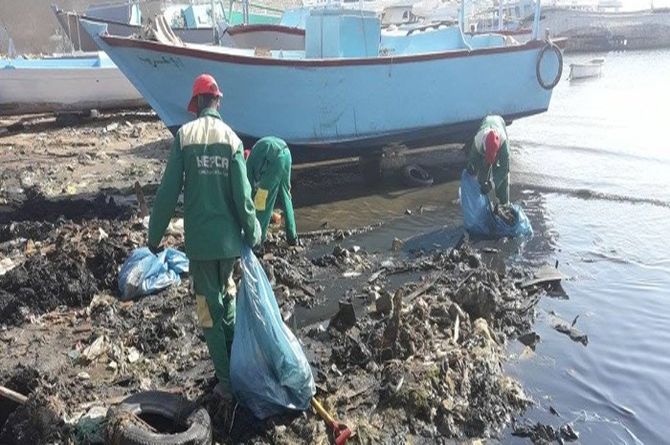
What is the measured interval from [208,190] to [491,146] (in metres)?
4.37

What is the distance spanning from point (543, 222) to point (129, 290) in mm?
5764

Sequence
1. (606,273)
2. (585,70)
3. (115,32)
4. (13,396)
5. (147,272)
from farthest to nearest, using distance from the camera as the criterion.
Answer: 1. (585,70)
2. (115,32)
3. (606,273)
4. (147,272)
5. (13,396)

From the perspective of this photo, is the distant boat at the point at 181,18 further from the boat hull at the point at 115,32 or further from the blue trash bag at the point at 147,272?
the blue trash bag at the point at 147,272

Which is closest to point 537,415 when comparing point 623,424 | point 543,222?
point 623,424

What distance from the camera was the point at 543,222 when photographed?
8.92m

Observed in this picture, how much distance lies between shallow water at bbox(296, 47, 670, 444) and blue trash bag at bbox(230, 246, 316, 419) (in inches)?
57.9

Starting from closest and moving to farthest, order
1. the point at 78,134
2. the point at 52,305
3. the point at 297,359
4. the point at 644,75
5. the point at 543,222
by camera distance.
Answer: the point at 297,359, the point at 52,305, the point at 543,222, the point at 78,134, the point at 644,75

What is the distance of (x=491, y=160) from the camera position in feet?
24.3

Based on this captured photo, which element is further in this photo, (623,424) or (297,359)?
(623,424)

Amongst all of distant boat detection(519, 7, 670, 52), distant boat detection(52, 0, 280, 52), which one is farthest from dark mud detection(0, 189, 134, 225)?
distant boat detection(519, 7, 670, 52)

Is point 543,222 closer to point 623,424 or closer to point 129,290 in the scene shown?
point 623,424

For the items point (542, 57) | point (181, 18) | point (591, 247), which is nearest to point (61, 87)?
point (181, 18)

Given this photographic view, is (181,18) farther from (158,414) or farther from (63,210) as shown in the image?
(158,414)

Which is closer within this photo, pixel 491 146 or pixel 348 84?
pixel 491 146
